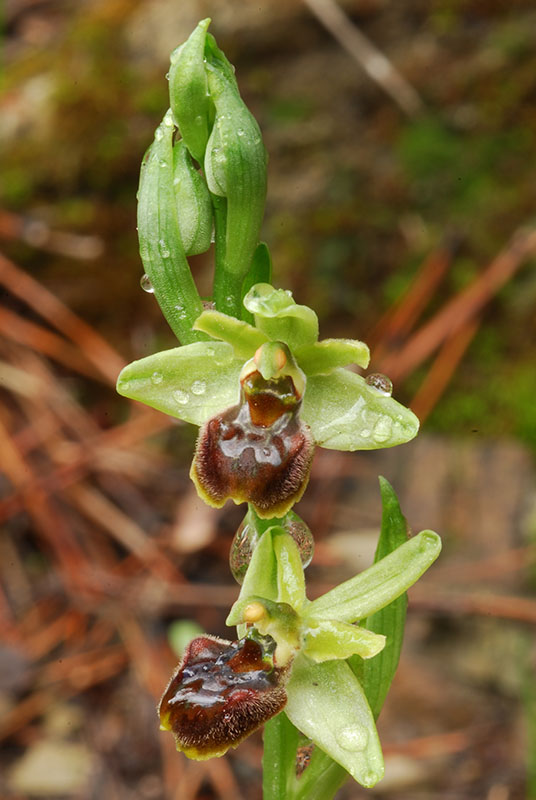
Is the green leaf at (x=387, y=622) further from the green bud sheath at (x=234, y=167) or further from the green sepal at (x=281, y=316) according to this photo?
the green bud sheath at (x=234, y=167)

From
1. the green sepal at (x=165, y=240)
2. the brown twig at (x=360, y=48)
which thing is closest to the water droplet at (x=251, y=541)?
the green sepal at (x=165, y=240)

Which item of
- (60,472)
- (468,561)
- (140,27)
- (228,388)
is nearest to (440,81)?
(140,27)

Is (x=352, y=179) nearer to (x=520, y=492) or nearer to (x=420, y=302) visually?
(x=420, y=302)

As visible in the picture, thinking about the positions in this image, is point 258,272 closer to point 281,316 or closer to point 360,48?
point 281,316

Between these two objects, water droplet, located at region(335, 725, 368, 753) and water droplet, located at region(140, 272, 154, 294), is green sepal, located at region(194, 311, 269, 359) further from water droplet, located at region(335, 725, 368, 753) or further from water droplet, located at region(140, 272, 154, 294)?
water droplet, located at region(335, 725, 368, 753)

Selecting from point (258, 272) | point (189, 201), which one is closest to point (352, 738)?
point (258, 272)
